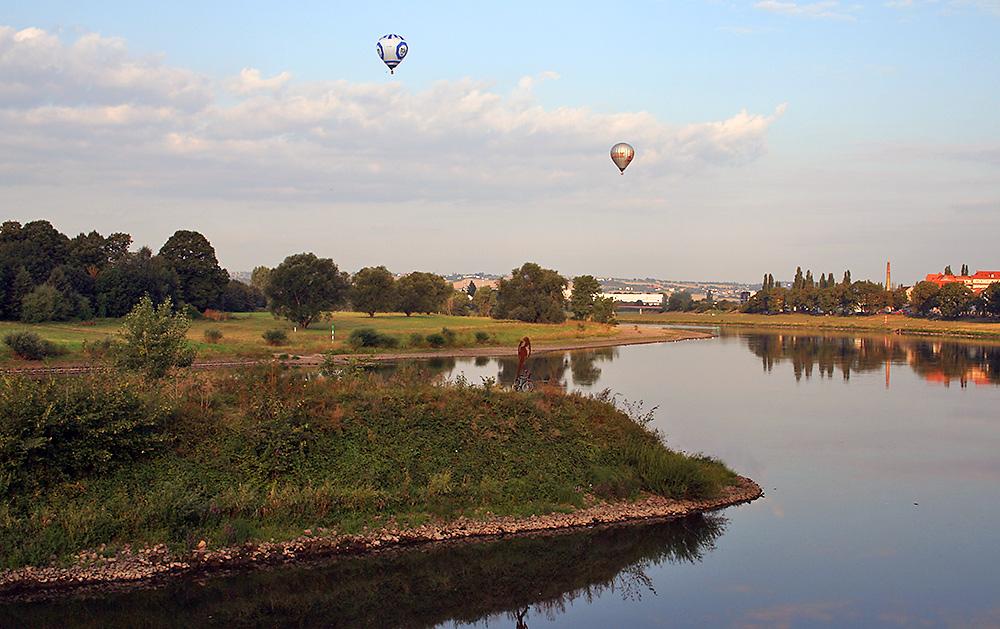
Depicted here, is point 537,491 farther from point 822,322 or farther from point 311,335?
point 822,322

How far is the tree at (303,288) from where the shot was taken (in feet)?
194

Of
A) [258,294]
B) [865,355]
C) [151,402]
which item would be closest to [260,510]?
[151,402]

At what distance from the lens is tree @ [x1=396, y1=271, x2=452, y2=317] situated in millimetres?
91562

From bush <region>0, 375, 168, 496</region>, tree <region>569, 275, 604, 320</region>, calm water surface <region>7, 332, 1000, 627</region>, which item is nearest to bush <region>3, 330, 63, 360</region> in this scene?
bush <region>0, 375, 168, 496</region>

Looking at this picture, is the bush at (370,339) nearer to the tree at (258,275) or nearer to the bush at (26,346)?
the bush at (26,346)

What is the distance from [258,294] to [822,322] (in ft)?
291

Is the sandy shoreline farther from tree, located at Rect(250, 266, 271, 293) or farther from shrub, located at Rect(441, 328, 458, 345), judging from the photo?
tree, located at Rect(250, 266, 271, 293)

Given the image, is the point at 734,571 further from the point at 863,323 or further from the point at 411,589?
the point at 863,323

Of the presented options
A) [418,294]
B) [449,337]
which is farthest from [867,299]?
[449,337]

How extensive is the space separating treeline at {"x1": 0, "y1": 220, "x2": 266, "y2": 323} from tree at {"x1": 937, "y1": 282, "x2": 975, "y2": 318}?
100665 mm

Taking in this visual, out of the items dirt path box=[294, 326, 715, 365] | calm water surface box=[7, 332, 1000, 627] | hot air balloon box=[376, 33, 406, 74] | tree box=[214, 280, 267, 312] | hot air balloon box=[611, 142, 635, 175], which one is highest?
hot air balloon box=[376, 33, 406, 74]

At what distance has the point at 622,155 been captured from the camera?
1812 inches

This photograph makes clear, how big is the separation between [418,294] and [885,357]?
5275 centimetres

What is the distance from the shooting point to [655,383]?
40.9 meters
